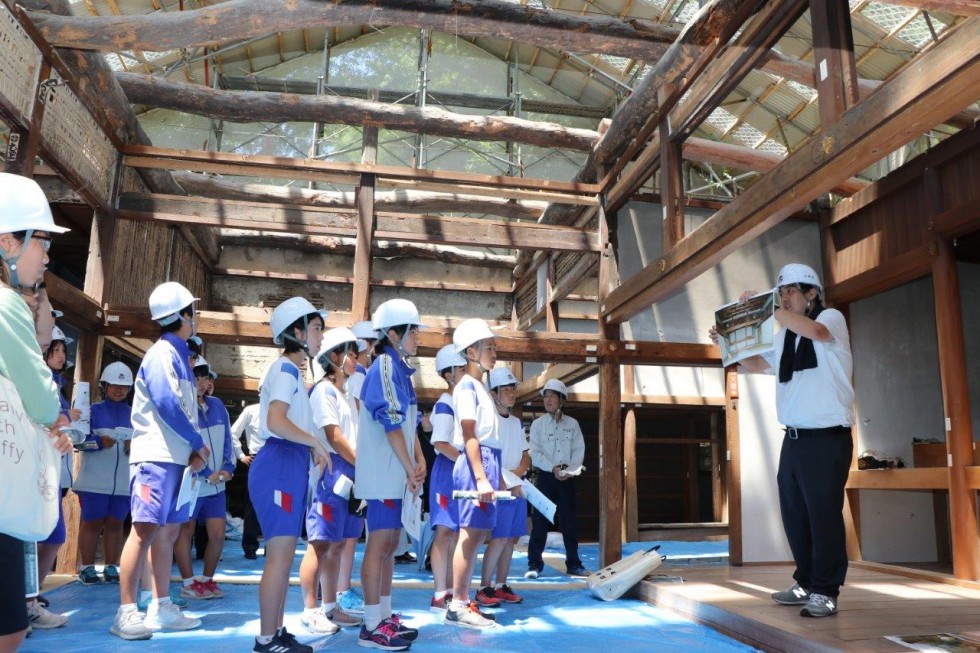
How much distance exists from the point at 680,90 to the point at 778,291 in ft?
7.86

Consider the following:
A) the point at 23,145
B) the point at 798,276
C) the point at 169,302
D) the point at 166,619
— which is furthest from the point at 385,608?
the point at 23,145

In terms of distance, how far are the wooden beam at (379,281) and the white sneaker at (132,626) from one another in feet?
27.2

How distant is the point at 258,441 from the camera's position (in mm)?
6406

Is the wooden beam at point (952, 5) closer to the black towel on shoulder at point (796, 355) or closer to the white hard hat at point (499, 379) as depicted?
the black towel on shoulder at point (796, 355)

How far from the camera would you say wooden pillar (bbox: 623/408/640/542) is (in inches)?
422

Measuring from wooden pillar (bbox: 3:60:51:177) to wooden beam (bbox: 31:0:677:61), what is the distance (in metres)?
0.69

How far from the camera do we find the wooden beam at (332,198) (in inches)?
376

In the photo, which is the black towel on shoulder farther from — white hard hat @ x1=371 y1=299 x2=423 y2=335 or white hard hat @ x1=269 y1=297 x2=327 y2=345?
white hard hat @ x1=269 y1=297 x2=327 y2=345

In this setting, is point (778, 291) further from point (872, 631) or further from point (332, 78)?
point (332, 78)

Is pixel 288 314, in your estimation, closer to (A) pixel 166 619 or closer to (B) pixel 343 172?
(A) pixel 166 619

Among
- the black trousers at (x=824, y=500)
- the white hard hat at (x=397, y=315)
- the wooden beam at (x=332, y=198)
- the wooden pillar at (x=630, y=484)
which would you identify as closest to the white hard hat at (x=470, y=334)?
the white hard hat at (x=397, y=315)

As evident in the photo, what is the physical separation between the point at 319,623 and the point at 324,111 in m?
5.60

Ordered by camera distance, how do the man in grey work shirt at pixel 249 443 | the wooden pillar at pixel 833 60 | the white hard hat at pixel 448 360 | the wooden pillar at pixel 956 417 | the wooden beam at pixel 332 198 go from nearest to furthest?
the wooden pillar at pixel 833 60 < the white hard hat at pixel 448 360 < the wooden pillar at pixel 956 417 < the man in grey work shirt at pixel 249 443 < the wooden beam at pixel 332 198

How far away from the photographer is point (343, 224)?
7.95 m
